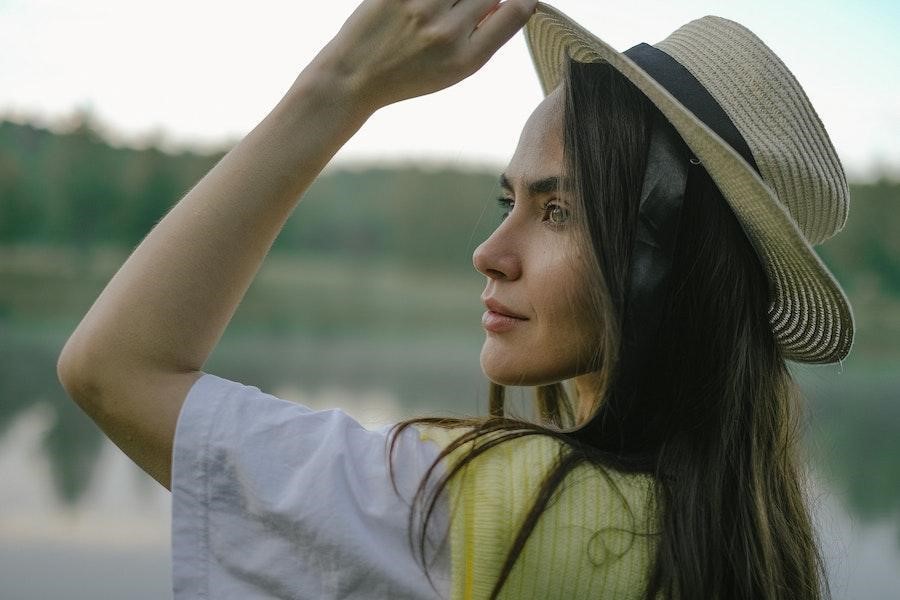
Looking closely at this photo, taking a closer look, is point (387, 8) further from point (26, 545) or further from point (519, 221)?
point (26, 545)

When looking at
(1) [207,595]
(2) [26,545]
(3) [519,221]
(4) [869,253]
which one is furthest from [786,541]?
(4) [869,253]

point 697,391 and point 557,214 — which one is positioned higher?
point 557,214

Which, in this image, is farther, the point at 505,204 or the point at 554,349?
the point at 505,204

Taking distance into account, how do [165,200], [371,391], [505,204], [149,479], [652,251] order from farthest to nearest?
[165,200] < [371,391] < [149,479] < [505,204] < [652,251]

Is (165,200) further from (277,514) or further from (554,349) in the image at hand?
(277,514)

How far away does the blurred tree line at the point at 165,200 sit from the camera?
19.6ft

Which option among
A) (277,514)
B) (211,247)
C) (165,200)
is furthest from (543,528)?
(165,200)

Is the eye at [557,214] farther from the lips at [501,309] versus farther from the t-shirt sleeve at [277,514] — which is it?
the t-shirt sleeve at [277,514]

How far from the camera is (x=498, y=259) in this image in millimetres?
784

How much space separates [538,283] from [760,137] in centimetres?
23

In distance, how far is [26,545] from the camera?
2322 mm

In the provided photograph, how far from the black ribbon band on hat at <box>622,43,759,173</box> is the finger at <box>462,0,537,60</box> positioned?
180 mm

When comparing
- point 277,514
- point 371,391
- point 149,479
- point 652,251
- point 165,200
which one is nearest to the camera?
point 277,514

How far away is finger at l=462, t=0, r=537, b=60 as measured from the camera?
2.06 ft
